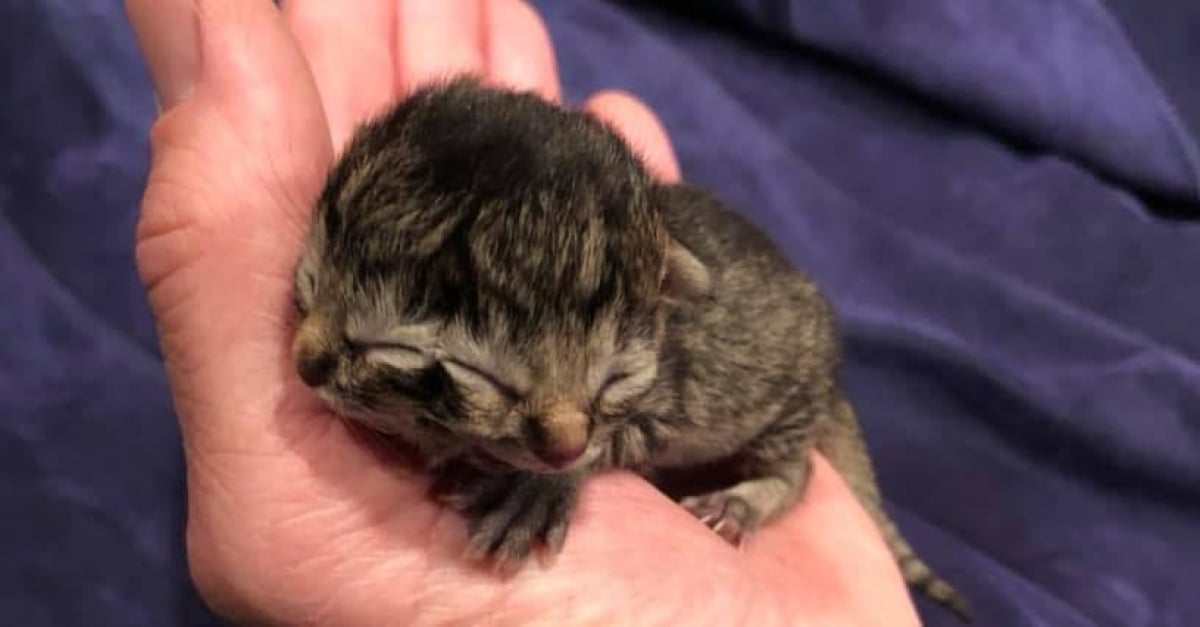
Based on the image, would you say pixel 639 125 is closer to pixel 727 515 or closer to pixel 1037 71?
→ pixel 727 515

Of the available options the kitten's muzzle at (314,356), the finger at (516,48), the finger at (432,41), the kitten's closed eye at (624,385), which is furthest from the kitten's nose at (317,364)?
the finger at (516,48)

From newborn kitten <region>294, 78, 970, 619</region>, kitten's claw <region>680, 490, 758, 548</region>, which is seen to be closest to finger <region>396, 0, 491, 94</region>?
newborn kitten <region>294, 78, 970, 619</region>

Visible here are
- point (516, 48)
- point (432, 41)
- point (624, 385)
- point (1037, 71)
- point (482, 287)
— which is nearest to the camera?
point (482, 287)

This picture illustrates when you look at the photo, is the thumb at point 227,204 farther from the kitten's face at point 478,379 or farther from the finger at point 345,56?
the finger at point 345,56

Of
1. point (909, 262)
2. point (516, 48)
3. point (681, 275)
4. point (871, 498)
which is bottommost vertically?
point (871, 498)

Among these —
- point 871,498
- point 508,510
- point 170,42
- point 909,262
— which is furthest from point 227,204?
point 909,262

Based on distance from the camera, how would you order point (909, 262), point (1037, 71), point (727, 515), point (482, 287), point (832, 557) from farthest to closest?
1. point (1037, 71)
2. point (909, 262)
3. point (832, 557)
4. point (727, 515)
5. point (482, 287)

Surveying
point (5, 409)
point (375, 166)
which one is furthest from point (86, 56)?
point (375, 166)
